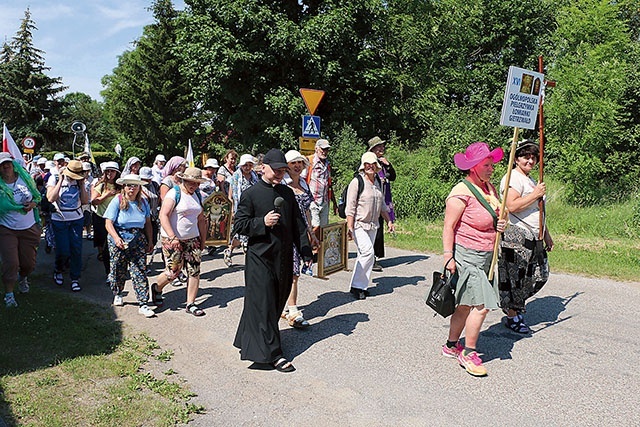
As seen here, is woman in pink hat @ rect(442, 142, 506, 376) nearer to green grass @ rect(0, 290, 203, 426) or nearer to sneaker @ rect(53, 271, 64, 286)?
green grass @ rect(0, 290, 203, 426)

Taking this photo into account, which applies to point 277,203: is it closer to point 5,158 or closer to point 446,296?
point 446,296

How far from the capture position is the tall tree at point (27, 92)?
39500 millimetres

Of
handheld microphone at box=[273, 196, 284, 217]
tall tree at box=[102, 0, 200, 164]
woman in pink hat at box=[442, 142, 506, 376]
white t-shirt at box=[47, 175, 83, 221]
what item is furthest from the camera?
tall tree at box=[102, 0, 200, 164]

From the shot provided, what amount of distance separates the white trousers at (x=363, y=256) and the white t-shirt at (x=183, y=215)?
2.18m

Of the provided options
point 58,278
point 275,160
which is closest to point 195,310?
point 275,160

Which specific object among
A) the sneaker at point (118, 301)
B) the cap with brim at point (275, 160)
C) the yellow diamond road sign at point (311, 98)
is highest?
the yellow diamond road sign at point (311, 98)

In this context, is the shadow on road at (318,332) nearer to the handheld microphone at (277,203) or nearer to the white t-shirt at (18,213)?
the handheld microphone at (277,203)

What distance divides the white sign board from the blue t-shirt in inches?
175

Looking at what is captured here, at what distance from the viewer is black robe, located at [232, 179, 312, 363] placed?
507cm

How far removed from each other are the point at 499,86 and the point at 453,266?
87.8 ft

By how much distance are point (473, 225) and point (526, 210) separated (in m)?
1.27

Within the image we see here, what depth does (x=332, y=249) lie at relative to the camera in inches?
298

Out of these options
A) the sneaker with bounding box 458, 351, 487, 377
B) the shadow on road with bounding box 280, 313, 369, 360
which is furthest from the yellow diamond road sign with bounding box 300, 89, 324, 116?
the sneaker with bounding box 458, 351, 487, 377

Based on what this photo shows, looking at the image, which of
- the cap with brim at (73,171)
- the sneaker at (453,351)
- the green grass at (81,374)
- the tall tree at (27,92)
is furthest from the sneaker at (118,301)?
the tall tree at (27,92)
